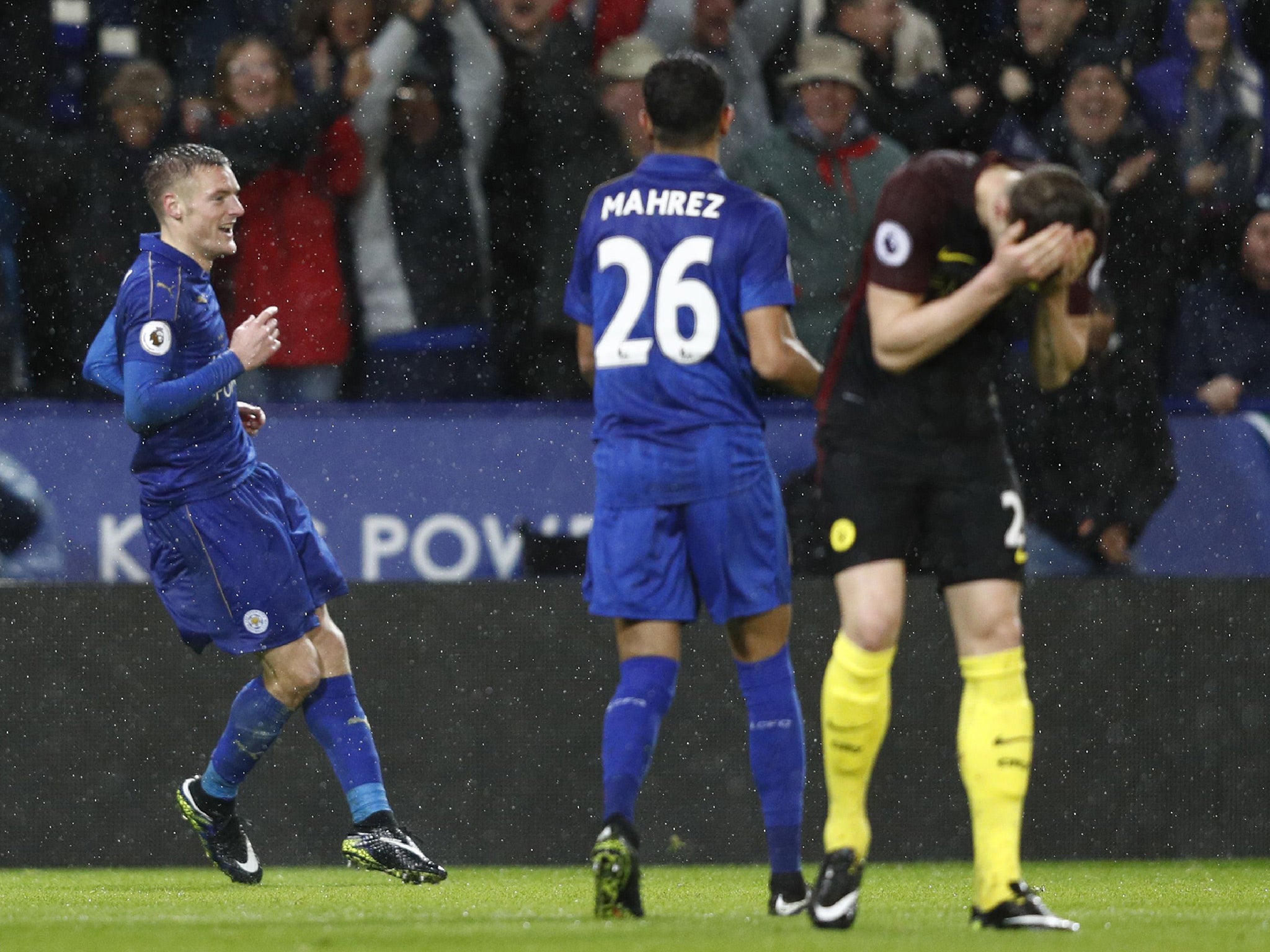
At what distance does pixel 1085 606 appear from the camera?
7.64 m

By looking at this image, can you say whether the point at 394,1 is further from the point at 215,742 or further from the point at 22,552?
the point at 215,742

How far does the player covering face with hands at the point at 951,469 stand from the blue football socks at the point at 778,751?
0.98ft

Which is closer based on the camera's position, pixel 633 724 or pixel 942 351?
pixel 942 351

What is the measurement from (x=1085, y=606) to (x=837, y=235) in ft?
6.43

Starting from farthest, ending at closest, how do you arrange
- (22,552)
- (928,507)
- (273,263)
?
(273,263), (22,552), (928,507)

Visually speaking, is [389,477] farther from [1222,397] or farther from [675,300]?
[675,300]

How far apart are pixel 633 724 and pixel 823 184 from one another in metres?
4.36

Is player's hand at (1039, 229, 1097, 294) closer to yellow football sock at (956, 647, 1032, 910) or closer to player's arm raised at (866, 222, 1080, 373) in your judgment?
player's arm raised at (866, 222, 1080, 373)

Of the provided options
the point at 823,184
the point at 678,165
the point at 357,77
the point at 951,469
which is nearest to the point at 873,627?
the point at 951,469

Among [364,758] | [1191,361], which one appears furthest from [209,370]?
[1191,361]

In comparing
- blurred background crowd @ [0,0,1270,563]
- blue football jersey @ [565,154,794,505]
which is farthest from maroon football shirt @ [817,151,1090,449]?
blurred background crowd @ [0,0,1270,563]

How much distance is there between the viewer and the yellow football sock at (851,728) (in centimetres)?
461

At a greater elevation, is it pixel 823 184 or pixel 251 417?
pixel 823 184

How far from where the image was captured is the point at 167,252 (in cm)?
613
